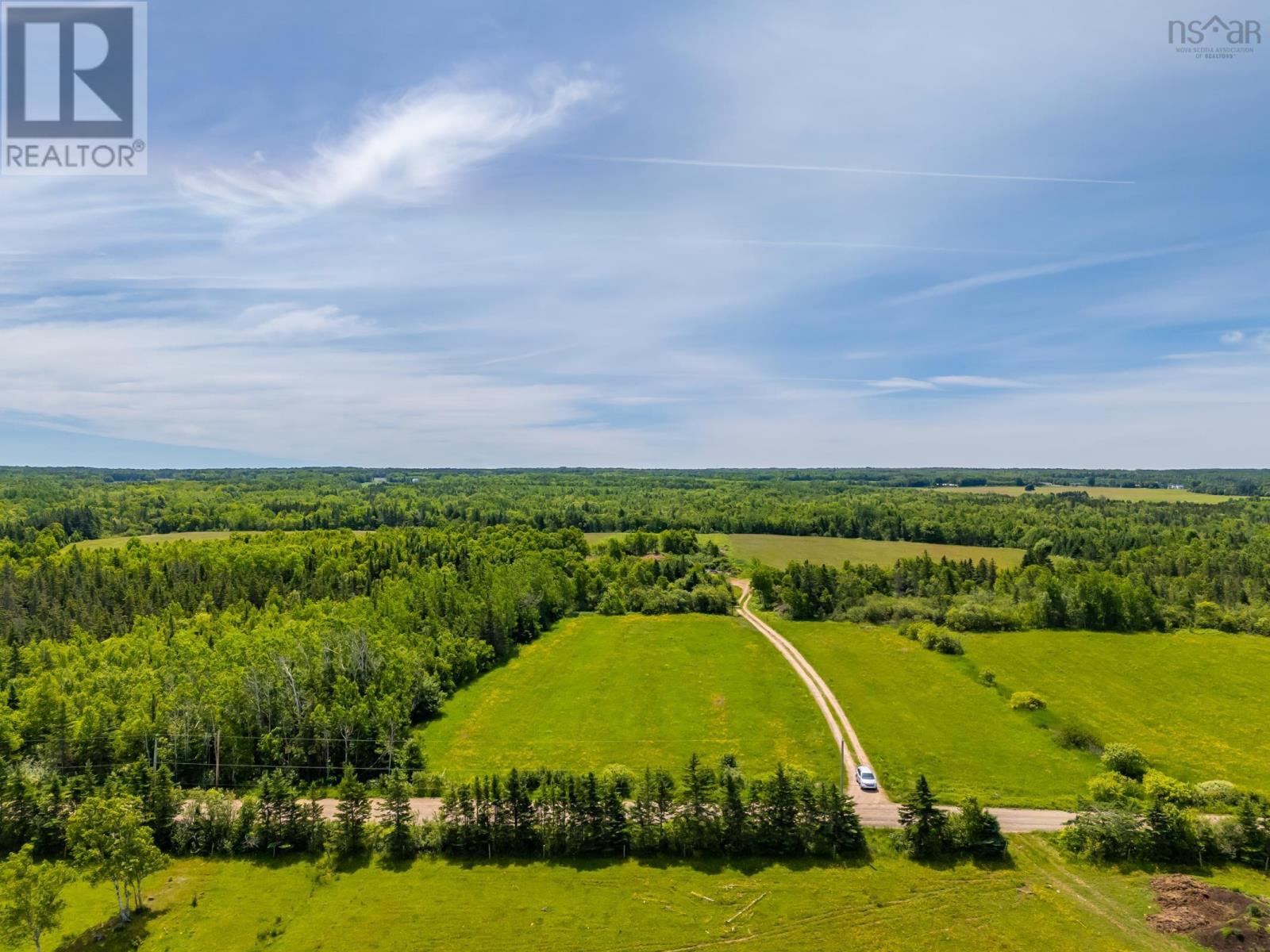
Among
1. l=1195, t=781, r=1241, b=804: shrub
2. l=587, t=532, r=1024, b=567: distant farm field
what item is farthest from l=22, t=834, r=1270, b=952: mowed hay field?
l=587, t=532, r=1024, b=567: distant farm field

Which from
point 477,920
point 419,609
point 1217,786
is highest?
point 419,609

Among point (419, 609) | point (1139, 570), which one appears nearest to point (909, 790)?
point (419, 609)

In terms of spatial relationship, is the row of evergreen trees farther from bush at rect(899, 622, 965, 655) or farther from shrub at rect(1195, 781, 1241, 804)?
bush at rect(899, 622, 965, 655)

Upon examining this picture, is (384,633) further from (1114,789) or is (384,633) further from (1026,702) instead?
(1026,702)

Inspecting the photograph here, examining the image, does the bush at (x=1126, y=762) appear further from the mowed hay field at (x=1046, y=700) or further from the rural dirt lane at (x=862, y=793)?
the rural dirt lane at (x=862, y=793)

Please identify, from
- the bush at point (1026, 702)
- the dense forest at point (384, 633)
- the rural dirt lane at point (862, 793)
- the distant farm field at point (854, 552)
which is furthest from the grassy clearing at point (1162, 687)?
the distant farm field at point (854, 552)

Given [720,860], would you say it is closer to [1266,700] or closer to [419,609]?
A: [419,609]

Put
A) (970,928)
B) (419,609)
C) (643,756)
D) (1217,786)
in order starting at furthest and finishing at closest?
(419,609)
(643,756)
(1217,786)
(970,928)
